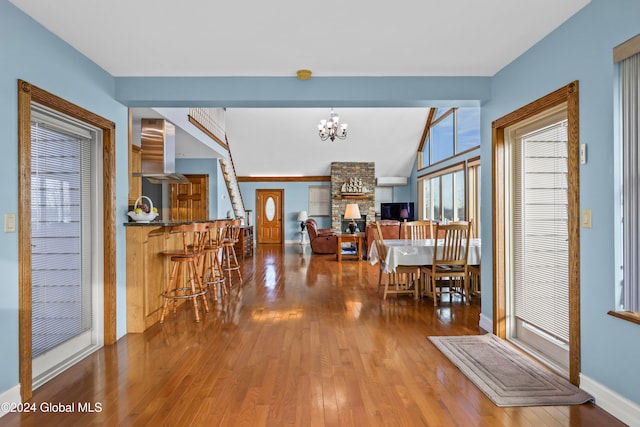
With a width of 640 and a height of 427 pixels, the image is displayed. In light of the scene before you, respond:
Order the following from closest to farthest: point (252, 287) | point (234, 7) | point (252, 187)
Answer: point (234, 7) → point (252, 287) → point (252, 187)

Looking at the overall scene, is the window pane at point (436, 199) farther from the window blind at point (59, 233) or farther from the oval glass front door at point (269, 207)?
the window blind at point (59, 233)

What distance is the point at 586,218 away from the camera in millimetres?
2287

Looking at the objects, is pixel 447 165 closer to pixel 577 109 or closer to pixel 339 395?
pixel 577 109

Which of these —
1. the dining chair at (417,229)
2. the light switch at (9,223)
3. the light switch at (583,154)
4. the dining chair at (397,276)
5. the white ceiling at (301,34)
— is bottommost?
the dining chair at (397,276)

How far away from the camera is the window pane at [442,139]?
8.47m

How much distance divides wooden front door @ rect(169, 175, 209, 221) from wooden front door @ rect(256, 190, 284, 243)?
4035 mm

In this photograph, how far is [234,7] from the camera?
7.41 ft

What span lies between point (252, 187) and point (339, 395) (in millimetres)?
10522

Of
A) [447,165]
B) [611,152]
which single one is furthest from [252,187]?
[611,152]

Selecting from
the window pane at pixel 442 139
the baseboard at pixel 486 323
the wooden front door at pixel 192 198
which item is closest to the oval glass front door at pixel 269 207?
the wooden front door at pixel 192 198

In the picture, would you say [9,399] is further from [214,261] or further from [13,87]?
[214,261]

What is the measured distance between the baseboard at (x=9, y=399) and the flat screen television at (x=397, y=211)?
9.92 meters

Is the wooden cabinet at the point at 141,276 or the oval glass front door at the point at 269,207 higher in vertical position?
the oval glass front door at the point at 269,207

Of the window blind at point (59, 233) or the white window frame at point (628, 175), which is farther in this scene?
the window blind at point (59, 233)
